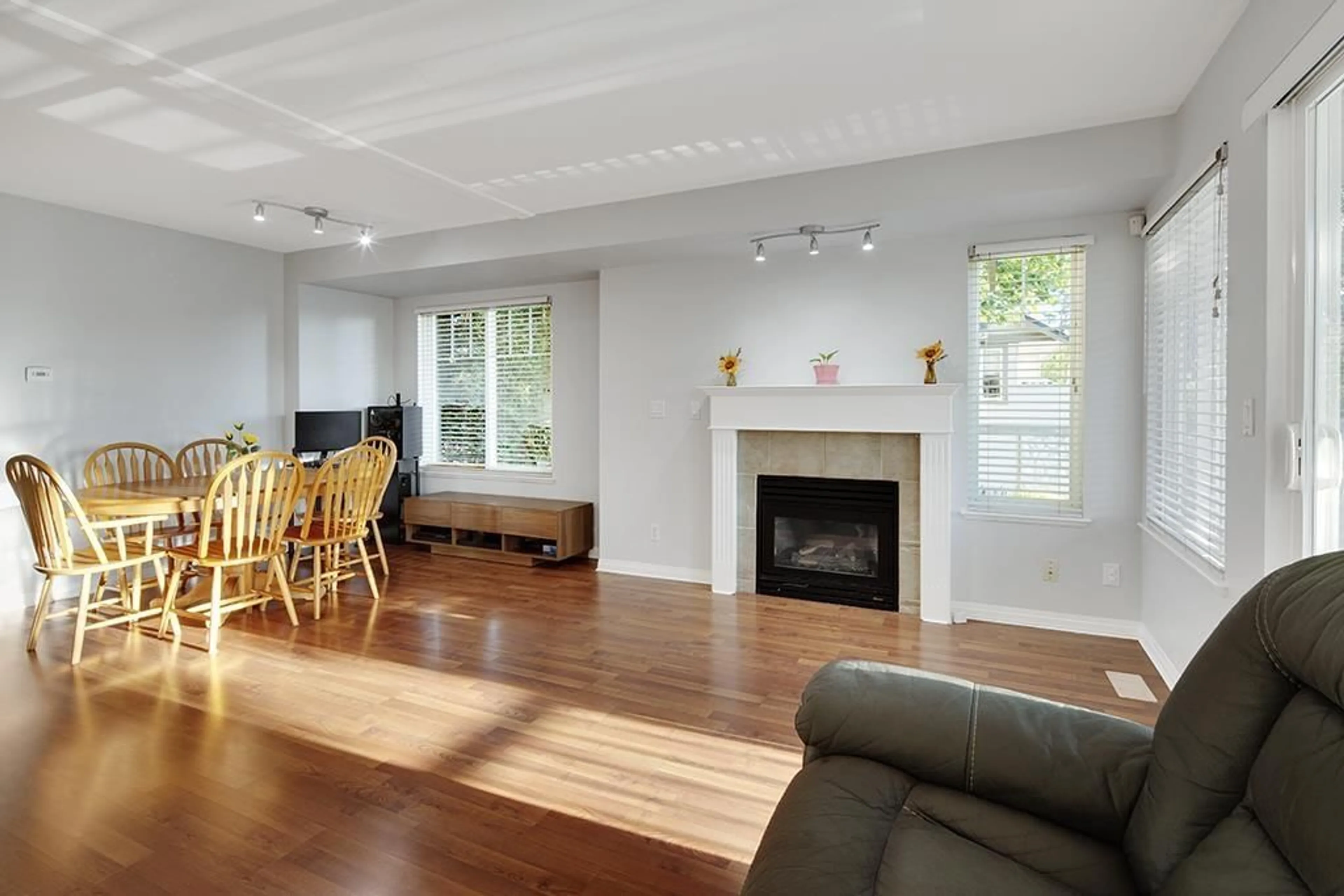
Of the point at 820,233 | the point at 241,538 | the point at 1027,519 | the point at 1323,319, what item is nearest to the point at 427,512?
the point at 241,538

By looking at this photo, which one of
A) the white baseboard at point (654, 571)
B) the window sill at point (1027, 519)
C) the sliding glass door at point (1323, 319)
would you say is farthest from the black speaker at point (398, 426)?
the sliding glass door at point (1323, 319)

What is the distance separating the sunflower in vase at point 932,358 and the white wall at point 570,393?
261 centimetres

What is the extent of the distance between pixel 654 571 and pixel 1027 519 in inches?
98.4

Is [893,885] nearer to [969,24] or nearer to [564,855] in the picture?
[564,855]

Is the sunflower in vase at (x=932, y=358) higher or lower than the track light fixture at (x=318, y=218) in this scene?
lower

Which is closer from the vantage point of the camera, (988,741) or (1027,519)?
(988,741)

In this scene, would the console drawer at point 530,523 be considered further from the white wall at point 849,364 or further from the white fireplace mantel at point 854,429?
the white fireplace mantel at point 854,429

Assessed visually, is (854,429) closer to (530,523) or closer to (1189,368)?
(1189,368)

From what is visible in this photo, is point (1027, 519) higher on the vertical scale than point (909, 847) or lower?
higher

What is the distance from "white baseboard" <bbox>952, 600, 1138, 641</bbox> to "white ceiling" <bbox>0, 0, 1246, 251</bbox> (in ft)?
8.41

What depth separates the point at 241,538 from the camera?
11.8ft

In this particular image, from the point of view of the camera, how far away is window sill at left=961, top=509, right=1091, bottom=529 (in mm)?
3889

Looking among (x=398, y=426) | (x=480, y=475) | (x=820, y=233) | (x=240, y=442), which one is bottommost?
(x=480, y=475)

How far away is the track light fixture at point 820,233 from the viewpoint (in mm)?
3965
